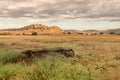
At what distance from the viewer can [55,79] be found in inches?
392

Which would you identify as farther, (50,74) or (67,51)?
(67,51)

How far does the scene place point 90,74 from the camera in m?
11.1

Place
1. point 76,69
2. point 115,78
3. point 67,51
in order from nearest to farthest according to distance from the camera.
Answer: point 76,69 → point 115,78 → point 67,51

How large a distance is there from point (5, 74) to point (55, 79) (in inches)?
91.5

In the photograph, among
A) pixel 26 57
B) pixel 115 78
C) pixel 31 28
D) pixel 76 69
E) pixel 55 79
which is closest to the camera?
pixel 55 79

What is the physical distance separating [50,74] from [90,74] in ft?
5.36

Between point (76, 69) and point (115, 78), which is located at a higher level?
point (76, 69)

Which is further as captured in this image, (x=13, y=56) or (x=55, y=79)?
(x=13, y=56)

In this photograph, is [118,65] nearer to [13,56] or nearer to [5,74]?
[13,56]

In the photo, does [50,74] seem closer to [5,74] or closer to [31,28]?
[5,74]

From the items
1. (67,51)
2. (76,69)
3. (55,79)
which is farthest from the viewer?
(67,51)

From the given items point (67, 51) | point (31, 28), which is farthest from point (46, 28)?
point (67, 51)

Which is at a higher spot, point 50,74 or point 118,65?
point 50,74

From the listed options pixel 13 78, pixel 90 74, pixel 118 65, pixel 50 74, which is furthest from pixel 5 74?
pixel 118 65
